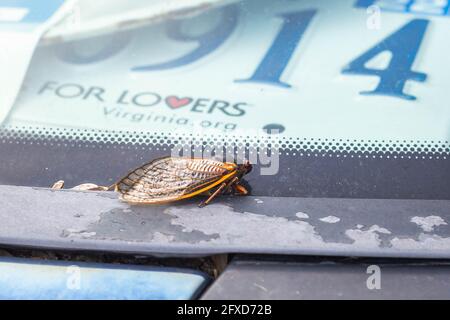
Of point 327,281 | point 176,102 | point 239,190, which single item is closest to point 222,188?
point 239,190

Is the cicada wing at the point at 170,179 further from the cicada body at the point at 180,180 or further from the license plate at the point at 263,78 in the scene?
the license plate at the point at 263,78

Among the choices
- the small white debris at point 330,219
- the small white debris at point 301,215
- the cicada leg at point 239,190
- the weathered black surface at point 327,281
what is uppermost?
the cicada leg at point 239,190

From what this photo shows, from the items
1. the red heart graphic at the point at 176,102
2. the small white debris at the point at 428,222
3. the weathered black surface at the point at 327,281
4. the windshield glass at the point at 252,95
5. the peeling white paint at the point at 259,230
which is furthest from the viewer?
the red heart graphic at the point at 176,102

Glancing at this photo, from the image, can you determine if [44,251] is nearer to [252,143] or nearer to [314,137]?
Result: [252,143]

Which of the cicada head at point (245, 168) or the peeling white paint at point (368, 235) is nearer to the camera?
the peeling white paint at point (368, 235)

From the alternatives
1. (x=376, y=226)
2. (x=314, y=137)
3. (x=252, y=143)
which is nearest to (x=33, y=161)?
(x=252, y=143)

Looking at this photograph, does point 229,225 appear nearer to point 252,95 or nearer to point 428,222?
point 428,222

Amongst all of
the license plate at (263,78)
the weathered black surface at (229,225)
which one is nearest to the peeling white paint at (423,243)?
the weathered black surface at (229,225)

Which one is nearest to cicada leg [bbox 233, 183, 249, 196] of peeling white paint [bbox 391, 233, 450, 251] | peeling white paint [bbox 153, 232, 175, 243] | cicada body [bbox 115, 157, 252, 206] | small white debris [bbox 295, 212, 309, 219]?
cicada body [bbox 115, 157, 252, 206]

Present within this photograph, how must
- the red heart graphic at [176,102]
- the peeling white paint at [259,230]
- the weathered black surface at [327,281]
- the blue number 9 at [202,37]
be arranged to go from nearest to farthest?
the weathered black surface at [327,281]
the peeling white paint at [259,230]
the red heart graphic at [176,102]
the blue number 9 at [202,37]
